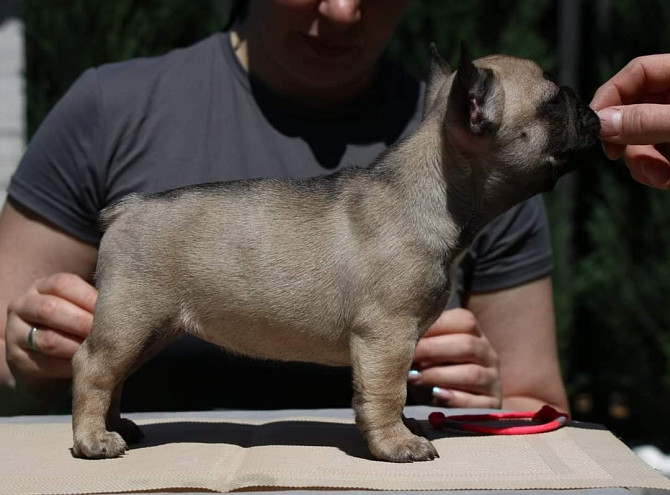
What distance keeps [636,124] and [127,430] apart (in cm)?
164

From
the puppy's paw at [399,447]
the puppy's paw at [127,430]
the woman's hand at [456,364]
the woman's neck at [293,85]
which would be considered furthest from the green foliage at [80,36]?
the puppy's paw at [399,447]

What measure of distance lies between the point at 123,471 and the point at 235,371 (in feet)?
4.55

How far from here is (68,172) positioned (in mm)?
3488

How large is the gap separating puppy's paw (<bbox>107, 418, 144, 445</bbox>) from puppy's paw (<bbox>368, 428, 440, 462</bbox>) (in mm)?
669

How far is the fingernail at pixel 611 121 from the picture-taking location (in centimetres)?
256

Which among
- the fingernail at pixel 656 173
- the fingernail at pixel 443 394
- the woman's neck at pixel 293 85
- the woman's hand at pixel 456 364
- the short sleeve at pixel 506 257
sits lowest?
the fingernail at pixel 443 394

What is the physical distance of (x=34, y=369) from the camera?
3.13 m

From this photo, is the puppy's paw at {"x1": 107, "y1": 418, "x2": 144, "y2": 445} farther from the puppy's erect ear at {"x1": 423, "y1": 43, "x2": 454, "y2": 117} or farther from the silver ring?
the puppy's erect ear at {"x1": 423, "y1": 43, "x2": 454, "y2": 117}

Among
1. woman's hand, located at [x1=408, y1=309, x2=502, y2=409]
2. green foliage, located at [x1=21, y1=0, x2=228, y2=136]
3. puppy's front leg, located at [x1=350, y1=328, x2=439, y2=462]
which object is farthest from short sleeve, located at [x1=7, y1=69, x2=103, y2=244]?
green foliage, located at [x1=21, y1=0, x2=228, y2=136]

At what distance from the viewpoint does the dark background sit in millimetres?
5340

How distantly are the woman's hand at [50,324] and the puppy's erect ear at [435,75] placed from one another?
3.86 ft

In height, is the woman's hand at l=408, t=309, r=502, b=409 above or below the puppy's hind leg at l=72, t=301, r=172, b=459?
below

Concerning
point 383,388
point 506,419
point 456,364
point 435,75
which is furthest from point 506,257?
point 383,388

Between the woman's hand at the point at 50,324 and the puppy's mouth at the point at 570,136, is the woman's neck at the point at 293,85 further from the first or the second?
the puppy's mouth at the point at 570,136
